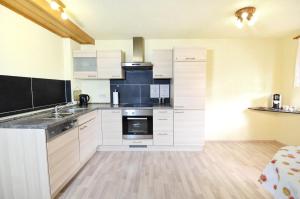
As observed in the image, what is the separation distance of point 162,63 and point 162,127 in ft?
4.31

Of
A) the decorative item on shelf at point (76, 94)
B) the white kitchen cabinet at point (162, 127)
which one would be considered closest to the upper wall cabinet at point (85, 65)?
the decorative item on shelf at point (76, 94)

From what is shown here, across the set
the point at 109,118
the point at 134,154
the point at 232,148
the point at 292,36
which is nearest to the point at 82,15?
the point at 109,118

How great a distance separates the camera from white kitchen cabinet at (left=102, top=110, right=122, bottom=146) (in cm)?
320

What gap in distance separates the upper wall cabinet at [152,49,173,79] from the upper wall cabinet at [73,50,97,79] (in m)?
1.27

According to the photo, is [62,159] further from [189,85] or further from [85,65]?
[189,85]

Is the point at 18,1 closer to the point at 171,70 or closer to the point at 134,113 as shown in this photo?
the point at 134,113

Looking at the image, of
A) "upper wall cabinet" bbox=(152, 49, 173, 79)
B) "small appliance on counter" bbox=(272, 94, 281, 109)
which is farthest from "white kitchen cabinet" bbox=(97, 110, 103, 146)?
"small appliance on counter" bbox=(272, 94, 281, 109)

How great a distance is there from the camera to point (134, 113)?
3.19m

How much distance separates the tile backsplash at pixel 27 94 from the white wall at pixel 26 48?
0.10m

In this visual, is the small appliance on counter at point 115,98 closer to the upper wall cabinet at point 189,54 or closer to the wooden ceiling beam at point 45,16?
the wooden ceiling beam at point 45,16

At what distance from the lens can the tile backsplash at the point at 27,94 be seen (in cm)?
194

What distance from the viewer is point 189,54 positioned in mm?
3088

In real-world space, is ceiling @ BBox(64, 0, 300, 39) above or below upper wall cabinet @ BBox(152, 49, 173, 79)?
above

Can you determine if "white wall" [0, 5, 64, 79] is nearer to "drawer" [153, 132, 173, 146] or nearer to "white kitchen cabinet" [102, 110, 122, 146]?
"white kitchen cabinet" [102, 110, 122, 146]
